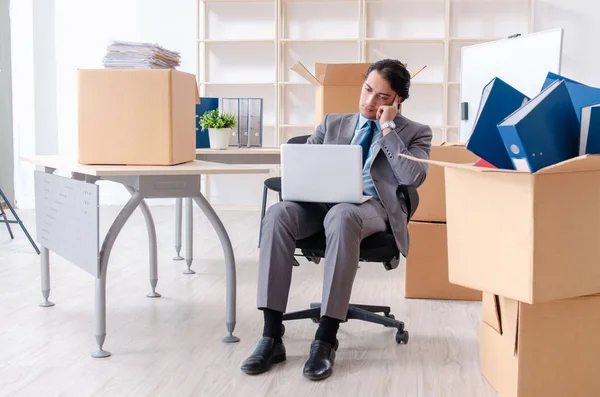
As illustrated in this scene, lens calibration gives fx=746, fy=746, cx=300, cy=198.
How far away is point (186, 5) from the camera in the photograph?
21.8 feet

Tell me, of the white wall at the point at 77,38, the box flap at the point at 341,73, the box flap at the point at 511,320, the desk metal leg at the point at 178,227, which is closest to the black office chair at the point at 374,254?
the box flap at the point at 511,320

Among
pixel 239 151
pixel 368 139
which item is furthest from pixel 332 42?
pixel 368 139

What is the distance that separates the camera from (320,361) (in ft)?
7.54

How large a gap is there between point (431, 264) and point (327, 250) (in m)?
1.02

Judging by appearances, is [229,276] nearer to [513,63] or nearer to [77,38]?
[513,63]

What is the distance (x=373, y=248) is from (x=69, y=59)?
4.99 meters

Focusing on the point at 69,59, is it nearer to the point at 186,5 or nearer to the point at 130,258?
the point at 186,5

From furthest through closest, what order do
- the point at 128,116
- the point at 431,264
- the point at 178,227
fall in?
1. the point at 178,227
2. the point at 431,264
3. the point at 128,116

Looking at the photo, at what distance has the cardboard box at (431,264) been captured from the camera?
327cm

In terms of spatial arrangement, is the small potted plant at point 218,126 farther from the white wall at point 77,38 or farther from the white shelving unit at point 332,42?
the white wall at point 77,38

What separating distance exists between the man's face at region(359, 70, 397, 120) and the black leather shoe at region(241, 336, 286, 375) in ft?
2.97

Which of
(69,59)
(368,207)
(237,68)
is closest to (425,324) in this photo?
(368,207)

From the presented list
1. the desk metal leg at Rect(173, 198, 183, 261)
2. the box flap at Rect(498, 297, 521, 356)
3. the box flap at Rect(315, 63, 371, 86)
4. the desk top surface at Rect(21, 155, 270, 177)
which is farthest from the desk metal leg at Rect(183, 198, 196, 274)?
the box flap at Rect(498, 297, 521, 356)

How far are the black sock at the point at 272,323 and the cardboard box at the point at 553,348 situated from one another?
736 millimetres
